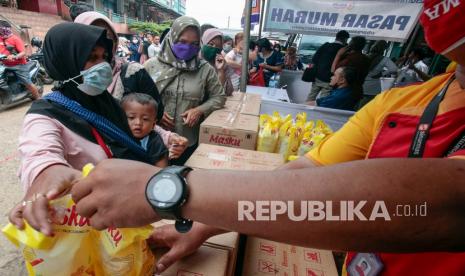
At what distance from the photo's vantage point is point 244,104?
2.80m

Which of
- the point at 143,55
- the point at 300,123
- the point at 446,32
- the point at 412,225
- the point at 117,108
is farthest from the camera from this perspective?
the point at 143,55

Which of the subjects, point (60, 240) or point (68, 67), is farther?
point (68, 67)

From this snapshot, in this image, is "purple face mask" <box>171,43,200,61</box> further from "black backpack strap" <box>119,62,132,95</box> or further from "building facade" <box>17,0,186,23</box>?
"building facade" <box>17,0,186,23</box>

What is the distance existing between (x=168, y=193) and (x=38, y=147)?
2.72 feet

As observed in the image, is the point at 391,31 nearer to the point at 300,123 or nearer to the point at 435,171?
the point at 300,123

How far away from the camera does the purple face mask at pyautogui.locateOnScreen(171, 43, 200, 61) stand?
2.28 meters

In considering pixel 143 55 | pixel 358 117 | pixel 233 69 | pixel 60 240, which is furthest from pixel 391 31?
pixel 143 55

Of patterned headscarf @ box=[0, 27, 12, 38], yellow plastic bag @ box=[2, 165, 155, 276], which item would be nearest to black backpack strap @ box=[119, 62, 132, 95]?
yellow plastic bag @ box=[2, 165, 155, 276]

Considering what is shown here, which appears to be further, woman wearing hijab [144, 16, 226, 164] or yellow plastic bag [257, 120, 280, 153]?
woman wearing hijab [144, 16, 226, 164]

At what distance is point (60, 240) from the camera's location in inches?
26.9

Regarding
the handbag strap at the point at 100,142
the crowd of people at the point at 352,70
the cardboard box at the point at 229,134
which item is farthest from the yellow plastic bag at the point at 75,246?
the crowd of people at the point at 352,70

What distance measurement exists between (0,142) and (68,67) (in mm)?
Result: 3907

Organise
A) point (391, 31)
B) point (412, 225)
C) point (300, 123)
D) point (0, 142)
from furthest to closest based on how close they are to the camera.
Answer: point (0, 142) → point (391, 31) → point (300, 123) → point (412, 225)

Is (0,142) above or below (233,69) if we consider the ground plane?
below
